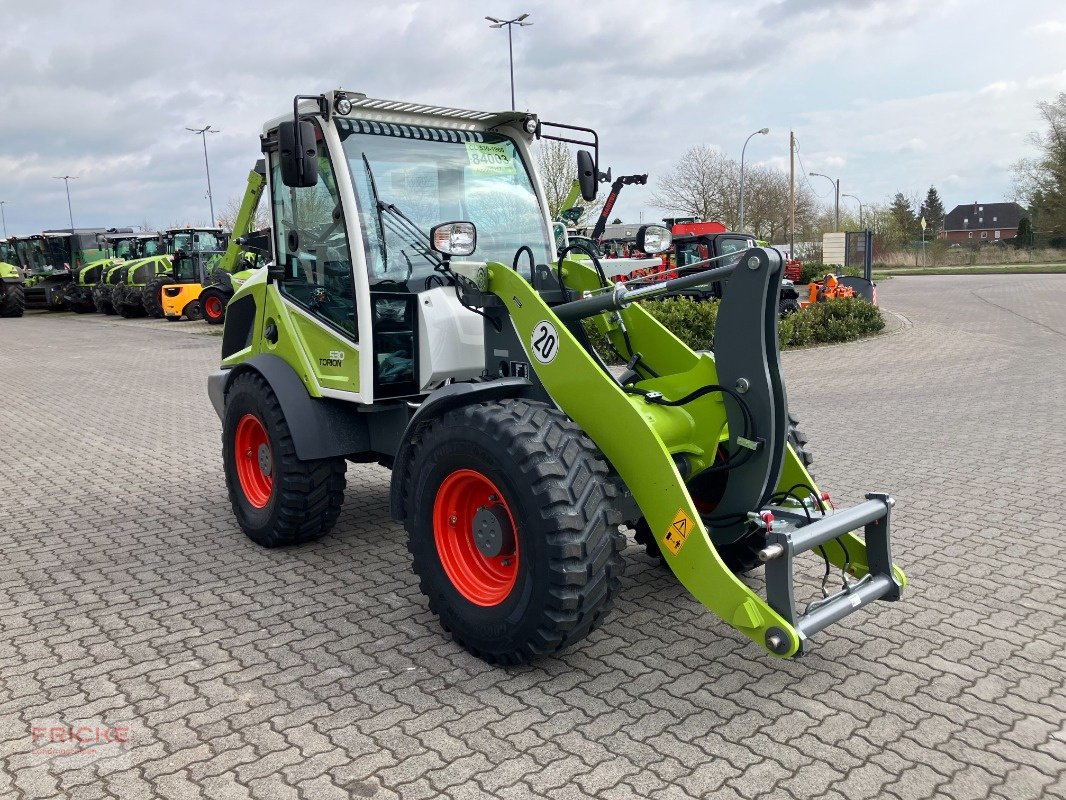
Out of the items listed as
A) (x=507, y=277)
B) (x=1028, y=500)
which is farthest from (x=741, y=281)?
(x=1028, y=500)

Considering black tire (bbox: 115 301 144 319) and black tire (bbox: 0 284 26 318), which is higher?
black tire (bbox: 0 284 26 318)

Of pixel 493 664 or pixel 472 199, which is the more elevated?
pixel 472 199

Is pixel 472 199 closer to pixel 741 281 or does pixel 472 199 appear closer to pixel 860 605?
pixel 741 281

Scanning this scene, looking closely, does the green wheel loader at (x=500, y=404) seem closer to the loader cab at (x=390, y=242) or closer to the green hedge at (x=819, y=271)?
the loader cab at (x=390, y=242)

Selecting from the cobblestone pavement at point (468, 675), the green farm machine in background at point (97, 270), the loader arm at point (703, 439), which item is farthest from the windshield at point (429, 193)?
the green farm machine in background at point (97, 270)

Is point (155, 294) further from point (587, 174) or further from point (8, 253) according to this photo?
point (587, 174)

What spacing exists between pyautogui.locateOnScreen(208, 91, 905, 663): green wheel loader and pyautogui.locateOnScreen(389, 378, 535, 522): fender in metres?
0.01

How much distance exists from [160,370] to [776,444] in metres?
13.7

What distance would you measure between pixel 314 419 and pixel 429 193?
4.67 ft

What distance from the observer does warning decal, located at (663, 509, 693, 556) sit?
134 inches

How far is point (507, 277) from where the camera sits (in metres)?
4.16

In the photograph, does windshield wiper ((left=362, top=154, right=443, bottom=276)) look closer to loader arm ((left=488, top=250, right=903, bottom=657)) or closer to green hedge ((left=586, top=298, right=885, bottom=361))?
loader arm ((left=488, top=250, right=903, bottom=657))

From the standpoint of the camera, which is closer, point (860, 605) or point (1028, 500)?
point (860, 605)

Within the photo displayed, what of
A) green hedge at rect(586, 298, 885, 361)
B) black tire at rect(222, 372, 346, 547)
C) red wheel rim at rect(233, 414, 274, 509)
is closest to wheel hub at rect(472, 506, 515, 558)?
black tire at rect(222, 372, 346, 547)
